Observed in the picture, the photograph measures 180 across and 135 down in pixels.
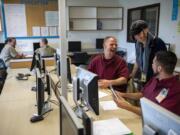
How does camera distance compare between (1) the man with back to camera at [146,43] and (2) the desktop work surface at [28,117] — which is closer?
(2) the desktop work surface at [28,117]

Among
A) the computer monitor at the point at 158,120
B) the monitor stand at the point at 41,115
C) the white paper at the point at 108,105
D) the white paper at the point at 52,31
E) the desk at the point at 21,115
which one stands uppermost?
the white paper at the point at 52,31

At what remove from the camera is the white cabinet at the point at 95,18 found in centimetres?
669

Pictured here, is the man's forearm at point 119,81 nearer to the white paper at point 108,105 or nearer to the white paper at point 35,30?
the white paper at point 108,105

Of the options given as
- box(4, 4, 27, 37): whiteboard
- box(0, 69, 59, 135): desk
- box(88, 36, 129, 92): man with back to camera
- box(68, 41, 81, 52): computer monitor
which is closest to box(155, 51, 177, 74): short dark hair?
box(88, 36, 129, 92): man with back to camera

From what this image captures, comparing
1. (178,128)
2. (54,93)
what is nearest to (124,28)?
(54,93)

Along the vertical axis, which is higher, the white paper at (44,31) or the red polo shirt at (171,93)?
the white paper at (44,31)

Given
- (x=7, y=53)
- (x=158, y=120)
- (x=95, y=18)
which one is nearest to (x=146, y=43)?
(x=158, y=120)

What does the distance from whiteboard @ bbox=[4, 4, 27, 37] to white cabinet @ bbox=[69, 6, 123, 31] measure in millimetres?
1378

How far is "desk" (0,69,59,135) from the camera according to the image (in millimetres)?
1732

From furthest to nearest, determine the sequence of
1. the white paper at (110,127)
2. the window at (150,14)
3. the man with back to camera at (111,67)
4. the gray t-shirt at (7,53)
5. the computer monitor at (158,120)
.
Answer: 1. the gray t-shirt at (7,53)
2. the window at (150,14)
3. the man with back to camera at (111,67)
4. the white paper at (110,127)
5. the computer monitor at (158,120)

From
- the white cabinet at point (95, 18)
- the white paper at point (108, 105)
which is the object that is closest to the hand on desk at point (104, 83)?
the white paper at point (108, 105)

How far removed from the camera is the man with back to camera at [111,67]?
264cm

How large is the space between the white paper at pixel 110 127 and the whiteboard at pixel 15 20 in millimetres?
5383

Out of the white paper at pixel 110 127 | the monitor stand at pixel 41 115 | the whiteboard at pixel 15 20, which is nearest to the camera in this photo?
the white paper at pixel 110 127
